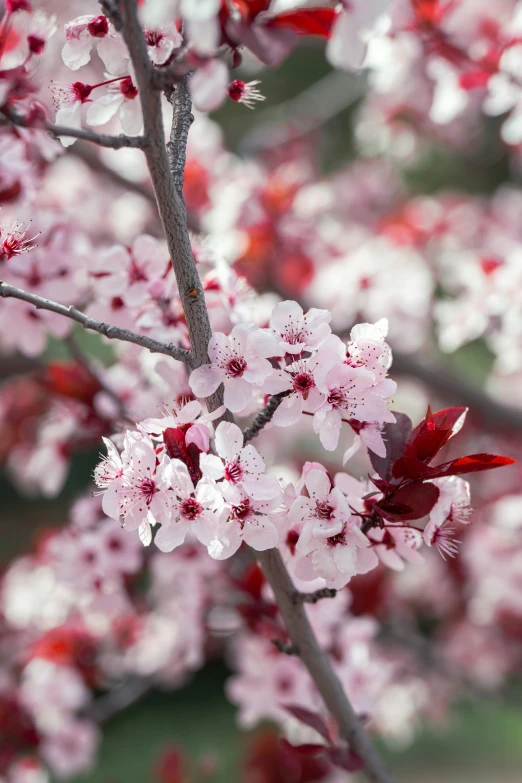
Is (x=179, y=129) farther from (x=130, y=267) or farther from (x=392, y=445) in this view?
(x=392, y=445)

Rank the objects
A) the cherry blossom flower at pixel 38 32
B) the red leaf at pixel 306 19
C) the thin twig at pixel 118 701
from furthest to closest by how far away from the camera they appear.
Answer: the thin twig at pixel 118 701 → the cherry blossom flower at pixel 38 32 → the red leaf at pixel 306 19

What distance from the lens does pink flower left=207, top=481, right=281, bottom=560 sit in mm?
673

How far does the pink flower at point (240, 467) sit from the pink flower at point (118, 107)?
364 millimetres

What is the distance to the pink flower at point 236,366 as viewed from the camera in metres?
0.69

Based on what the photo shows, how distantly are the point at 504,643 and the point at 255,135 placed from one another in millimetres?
2222

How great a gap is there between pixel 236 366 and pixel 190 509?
0.15 meters

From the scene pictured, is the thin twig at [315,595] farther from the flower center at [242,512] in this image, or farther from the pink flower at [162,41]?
the pink flower at [162,41]

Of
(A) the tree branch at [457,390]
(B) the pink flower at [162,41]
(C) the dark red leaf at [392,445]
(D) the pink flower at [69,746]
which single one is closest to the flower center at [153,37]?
(B) the pink flower at [162,41]

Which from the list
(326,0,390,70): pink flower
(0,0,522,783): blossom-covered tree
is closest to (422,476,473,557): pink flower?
(0,0,522,783): blossom-covered tree

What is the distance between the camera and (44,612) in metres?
1.95

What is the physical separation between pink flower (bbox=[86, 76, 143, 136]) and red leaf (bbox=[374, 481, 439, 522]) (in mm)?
498

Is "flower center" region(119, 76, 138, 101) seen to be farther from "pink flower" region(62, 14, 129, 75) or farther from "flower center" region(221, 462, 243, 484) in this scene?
"flower center" region(221, 462, 243, 484)

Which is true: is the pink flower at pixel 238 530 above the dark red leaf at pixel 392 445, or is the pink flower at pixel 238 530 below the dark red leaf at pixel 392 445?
below

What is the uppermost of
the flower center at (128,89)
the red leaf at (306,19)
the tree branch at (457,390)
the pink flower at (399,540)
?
the red leaf at (306,19)
